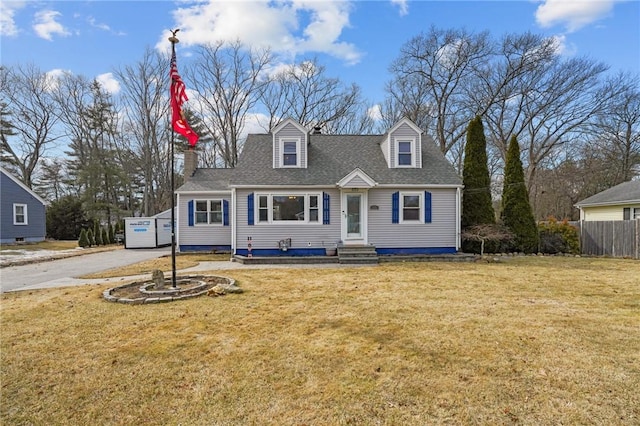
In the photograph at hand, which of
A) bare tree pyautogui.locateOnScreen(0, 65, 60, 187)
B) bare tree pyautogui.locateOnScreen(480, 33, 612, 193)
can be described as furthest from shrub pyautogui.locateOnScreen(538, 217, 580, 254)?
bare tree pyautogui.locateOnScreen(0, 65, 60, 187)

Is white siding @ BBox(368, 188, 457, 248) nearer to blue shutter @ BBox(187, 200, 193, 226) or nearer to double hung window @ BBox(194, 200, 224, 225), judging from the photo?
double hung window @ BBox(194, 200, 224, 225)

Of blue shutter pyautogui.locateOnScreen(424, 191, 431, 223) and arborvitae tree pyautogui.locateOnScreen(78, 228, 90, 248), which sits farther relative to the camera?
arborvitae tree pyautogui.locateOnScreen(78, 228, 90, 248)

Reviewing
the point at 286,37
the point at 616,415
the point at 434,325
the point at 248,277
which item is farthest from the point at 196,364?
the point at 286,37

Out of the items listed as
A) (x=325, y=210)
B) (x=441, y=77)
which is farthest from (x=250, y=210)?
(x=441, y=77)

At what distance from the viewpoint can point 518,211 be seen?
49.6 ft

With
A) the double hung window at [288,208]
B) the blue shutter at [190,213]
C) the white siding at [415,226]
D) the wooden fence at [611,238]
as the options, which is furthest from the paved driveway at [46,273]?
the wooden fence at [611,238]

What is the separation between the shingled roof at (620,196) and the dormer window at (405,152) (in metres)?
13.9

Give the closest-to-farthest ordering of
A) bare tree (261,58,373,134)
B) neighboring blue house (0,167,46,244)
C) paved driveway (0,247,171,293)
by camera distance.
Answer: paved driveway (0,247,171,293), neighboring blue house (0,167,46,244), bare tree (261,58,373,134)

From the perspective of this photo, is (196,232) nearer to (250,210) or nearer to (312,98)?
(250,210)

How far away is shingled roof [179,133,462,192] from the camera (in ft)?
45.1

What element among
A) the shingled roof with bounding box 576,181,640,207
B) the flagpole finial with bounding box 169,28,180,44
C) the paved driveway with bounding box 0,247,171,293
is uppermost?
the flagpole finial with bounding box 169,28,180,44

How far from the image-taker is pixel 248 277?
9266 millimetres

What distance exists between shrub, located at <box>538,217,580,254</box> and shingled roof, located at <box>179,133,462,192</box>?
587 centimetres

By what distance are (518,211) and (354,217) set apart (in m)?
7.59
